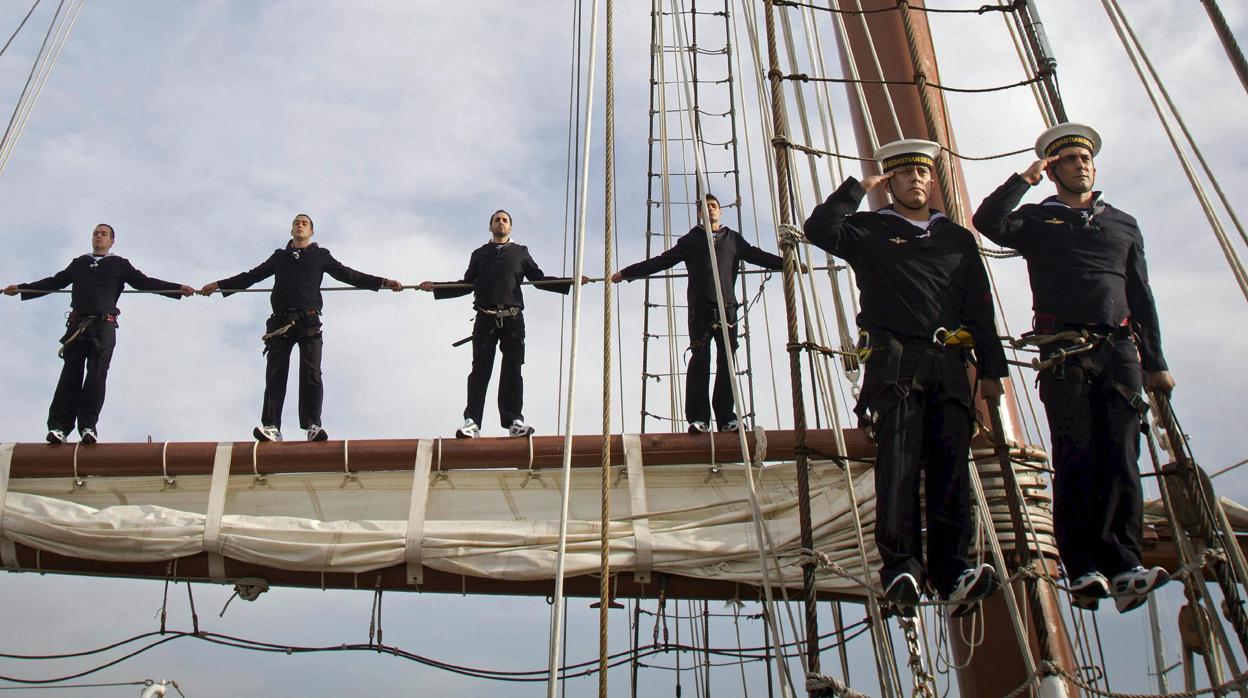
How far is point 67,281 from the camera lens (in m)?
6.84

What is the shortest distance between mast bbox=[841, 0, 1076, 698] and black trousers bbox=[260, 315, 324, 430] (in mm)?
3066

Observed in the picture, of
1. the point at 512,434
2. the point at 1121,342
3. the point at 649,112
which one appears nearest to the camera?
the point at 1121,342

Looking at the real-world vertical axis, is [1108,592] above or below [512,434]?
below

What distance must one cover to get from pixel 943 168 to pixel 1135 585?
1551 millimetres

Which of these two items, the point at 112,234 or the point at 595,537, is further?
the point at 112,234

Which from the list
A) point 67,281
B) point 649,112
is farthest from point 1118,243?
point 649,112

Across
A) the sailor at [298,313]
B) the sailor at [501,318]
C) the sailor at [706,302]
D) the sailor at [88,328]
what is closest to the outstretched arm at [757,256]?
the sailor at [706,302]

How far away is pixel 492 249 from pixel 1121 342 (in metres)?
3.84

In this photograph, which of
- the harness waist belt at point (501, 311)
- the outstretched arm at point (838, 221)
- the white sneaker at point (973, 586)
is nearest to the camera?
the white sneaker at point (973, 586)

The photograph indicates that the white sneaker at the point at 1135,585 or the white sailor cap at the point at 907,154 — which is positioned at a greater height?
the white sailor cap at the point at 907,154

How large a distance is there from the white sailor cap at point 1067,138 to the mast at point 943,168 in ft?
1.14

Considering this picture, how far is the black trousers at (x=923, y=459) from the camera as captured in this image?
3.40 metres

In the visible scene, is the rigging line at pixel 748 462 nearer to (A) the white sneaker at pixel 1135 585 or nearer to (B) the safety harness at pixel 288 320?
(A) the white sneaker at pixel 1135 585

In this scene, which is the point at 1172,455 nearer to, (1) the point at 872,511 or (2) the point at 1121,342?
(2) the point at 1121,342
